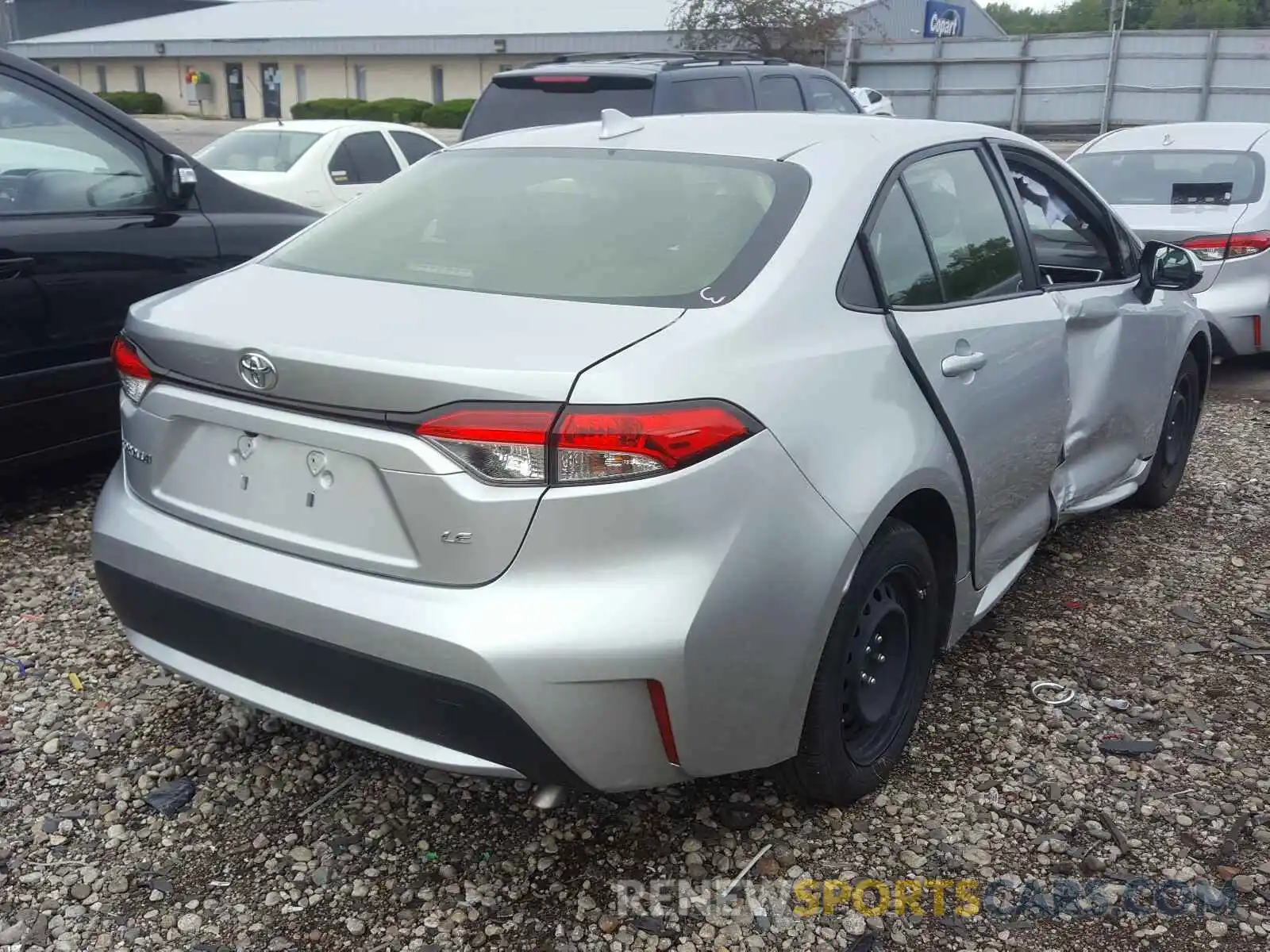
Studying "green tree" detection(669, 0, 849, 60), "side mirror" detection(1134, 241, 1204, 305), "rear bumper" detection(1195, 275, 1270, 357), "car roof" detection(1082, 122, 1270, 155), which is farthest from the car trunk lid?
"green tree" detection(669, 0, 849, 60)

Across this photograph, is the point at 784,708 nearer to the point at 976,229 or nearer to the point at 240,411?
the point at 240,411

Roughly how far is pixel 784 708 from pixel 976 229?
162 centimetres

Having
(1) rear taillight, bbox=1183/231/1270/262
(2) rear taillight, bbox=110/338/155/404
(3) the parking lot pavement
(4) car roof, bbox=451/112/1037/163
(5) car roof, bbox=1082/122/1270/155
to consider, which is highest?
(4) car roof, bbox=451/112/1037/163

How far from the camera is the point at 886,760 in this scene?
2.94m

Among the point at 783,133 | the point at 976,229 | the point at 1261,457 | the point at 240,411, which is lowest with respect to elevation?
the point at 1261,457

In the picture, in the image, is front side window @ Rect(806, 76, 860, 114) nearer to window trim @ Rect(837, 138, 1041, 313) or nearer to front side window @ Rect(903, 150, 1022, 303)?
window trim @ Rect(837, 138, 1041, 313)

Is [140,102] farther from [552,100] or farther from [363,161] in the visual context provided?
[552,100]

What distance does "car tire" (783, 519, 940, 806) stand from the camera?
2.59m

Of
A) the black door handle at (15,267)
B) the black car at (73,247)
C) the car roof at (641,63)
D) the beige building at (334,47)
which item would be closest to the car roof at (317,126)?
the car roof at (641,63)

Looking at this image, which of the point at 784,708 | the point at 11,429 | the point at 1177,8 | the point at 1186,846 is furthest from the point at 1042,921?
the point at 1177,8

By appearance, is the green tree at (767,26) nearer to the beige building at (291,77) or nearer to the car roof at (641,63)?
the beige building at (291,77)

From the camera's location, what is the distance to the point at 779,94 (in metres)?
8.63

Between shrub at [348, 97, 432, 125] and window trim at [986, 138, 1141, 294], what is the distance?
33.8 m

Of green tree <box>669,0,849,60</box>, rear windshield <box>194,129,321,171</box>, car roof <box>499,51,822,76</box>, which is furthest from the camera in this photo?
green tree <box>669,0,849,60</box>
